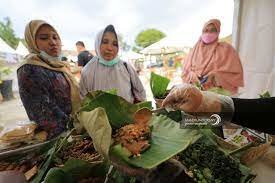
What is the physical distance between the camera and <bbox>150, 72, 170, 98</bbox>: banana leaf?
719 mm

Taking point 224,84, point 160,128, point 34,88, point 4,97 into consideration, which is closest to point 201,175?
point 160,128

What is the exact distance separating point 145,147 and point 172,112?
10.3 inches

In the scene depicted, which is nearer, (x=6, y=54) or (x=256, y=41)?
(x=256, y=41)

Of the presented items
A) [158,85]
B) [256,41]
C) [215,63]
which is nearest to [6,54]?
[215,63]

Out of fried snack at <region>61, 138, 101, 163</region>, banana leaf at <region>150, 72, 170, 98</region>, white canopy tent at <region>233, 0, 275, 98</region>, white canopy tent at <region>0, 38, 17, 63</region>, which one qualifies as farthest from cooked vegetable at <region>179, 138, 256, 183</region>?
white canopy tent at <region>0, 38, 17, 63</region>

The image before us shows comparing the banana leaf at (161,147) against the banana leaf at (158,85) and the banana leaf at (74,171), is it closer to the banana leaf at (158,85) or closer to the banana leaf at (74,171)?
the banana leaf at (74,171)

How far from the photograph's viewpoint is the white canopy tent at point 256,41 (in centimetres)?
206

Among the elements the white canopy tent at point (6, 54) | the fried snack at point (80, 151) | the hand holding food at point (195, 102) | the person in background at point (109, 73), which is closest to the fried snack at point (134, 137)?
the fried snack at point (80, 151)

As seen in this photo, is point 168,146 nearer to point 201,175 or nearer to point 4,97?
point 201,175

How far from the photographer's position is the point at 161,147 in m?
0.26

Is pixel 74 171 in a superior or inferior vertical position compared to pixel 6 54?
inferior

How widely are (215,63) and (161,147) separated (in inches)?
64.1

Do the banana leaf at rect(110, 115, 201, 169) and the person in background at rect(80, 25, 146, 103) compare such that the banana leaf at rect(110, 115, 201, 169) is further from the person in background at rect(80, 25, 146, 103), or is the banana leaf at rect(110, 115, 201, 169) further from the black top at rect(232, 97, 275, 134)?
the person in background at rect(80, 25, 146, 103)

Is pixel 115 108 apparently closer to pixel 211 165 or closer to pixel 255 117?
pixel 211 165
